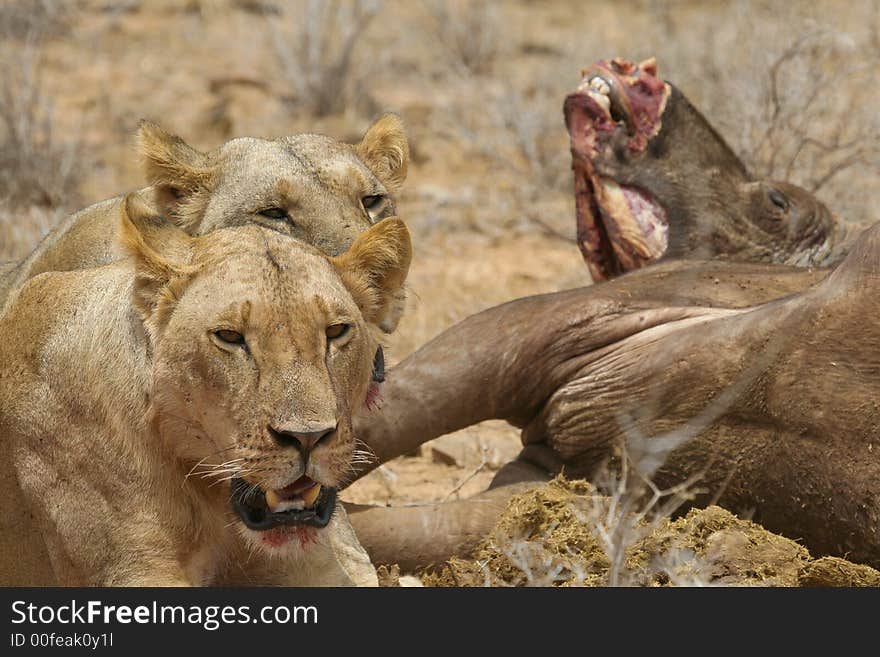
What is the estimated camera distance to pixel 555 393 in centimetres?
517

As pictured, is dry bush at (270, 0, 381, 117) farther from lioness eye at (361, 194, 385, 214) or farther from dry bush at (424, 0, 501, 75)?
lioness eye at (361, 194, 385, 214)

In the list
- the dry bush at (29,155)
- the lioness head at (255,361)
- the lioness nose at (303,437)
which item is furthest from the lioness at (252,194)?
the dry bush at (29,155)

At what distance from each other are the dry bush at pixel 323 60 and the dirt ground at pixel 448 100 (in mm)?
19

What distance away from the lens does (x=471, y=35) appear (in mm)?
11359

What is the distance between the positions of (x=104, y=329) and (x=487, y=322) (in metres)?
1.96

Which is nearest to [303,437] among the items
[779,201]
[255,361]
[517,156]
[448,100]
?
[255,361]

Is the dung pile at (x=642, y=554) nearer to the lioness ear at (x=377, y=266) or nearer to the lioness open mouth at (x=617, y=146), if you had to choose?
the lioness ear at (x=377, y=266)

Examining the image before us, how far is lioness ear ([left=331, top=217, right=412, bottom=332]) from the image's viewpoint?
3.50 m

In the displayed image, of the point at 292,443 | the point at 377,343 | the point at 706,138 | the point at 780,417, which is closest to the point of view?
the point at 292,443

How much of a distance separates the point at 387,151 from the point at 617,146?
1.39 meters

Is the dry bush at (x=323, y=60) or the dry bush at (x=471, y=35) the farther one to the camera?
the dry bush at (x=471, y=35)

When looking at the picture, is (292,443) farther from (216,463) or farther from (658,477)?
(658,477)

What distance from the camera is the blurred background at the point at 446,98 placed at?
24.6 ft
